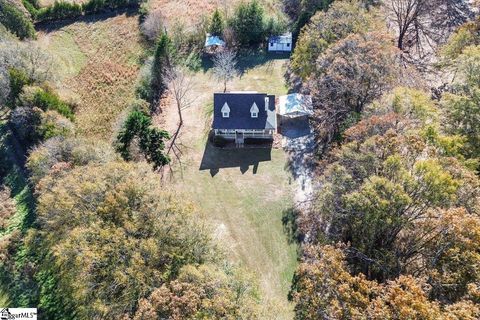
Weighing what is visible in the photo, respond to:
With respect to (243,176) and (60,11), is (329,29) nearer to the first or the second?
(243,176)

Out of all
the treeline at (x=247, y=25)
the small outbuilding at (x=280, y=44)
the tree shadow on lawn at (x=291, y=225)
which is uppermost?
the treeline at (x=247, y=25)

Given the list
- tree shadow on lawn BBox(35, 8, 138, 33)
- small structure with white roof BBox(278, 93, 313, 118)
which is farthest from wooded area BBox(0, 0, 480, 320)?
tree shadow on lawn BBox(35, 8, 138, 33)

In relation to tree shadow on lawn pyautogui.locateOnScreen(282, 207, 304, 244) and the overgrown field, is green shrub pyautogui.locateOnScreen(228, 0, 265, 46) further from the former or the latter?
tree shadow on lawn pyautogui.locateOnScreen(282, 207, 304, 244)

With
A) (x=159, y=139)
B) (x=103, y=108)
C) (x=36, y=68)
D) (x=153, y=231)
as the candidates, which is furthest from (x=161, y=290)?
(x=36, y=68)

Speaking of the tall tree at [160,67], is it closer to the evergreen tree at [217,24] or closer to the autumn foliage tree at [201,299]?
the evergreen tree at [217,24]

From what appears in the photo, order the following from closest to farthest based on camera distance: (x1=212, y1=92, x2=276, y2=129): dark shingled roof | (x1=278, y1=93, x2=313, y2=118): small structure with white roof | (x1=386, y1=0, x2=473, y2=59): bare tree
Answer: (x1=212, y1=92, x2=276, y2=129): dark shingled roof → (x1=278, y1=93, x2=313, y2=118): small structure with white roof → (x1=386, y1=0, x2=473, y2=59): bare tree

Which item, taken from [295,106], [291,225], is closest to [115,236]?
[291,225]

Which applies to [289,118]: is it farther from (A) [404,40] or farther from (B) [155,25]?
(B) [155,25]

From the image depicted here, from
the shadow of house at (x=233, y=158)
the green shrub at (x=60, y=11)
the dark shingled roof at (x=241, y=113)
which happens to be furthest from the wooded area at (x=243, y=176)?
the green shrub at (x=60, y=11)
